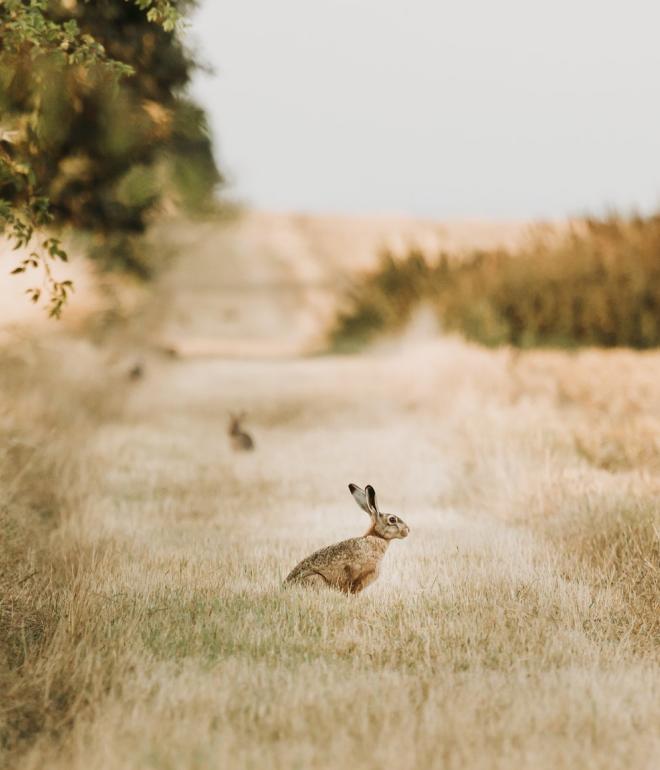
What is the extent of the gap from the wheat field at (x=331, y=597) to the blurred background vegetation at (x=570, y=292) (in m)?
A: 5.48

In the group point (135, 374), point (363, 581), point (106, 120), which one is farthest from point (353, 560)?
point (135, 374)

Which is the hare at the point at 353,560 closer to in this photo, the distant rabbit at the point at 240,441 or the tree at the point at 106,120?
the tree at the point at 106,120

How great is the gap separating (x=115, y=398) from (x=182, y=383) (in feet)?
12.8

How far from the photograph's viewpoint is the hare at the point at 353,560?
14.9 feet

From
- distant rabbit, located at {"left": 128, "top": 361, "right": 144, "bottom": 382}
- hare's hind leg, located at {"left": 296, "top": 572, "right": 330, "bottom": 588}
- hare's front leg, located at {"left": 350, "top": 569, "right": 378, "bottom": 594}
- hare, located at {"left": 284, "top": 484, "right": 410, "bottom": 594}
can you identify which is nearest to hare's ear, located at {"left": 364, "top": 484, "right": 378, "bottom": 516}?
hare, located at {"left": 284, "top": 484, "right": 410, "bottom": 594}

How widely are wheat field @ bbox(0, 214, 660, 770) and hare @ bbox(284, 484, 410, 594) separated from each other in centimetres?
11

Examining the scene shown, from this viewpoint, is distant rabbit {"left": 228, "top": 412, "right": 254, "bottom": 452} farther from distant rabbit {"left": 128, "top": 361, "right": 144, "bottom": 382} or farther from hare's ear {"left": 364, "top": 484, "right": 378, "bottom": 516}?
distant rabbit {"left": 128, "top": 361, "right": 144, "bottom": 382}

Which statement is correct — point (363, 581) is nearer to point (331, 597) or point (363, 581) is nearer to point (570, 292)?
point (331, 597)

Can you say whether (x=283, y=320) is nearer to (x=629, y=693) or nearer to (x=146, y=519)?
(x=146, y=519)

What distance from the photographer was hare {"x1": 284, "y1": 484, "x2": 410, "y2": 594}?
4.54 metres

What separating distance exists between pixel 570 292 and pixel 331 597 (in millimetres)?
12748

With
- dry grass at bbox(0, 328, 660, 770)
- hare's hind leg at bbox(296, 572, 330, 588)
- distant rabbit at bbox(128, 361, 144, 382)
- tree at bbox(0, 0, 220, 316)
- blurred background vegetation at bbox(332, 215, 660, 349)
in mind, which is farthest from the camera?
blurred background vegetation at bbox(332, 215, 660, 349)

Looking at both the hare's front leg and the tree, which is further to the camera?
the tree

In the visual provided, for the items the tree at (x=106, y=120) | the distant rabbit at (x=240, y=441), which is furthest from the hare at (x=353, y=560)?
the distant rabbit at (x=240, y=441)
